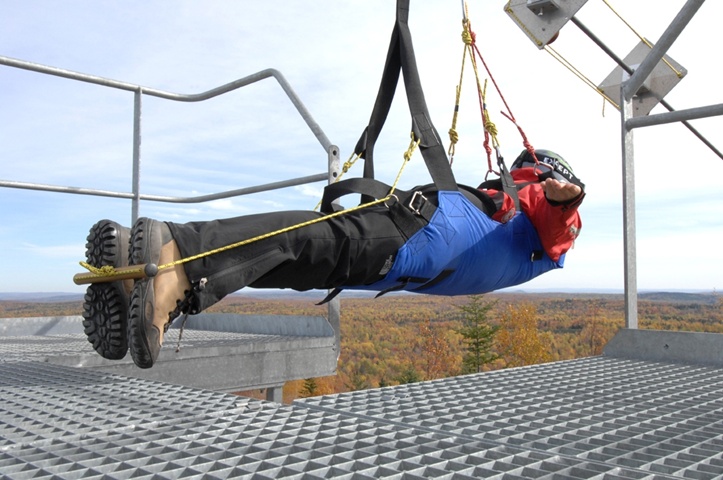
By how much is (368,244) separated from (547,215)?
718 mm

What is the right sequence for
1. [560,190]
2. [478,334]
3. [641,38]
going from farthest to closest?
[478,334]
[641,38]
[560,190]

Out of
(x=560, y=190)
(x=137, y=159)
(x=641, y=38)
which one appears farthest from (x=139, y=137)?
(x=641, y=38)

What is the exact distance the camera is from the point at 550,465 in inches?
52.2

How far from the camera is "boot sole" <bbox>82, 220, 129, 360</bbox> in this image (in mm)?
1775

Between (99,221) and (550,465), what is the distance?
1263mm

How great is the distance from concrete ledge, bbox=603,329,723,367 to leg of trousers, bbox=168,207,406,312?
1.54 m

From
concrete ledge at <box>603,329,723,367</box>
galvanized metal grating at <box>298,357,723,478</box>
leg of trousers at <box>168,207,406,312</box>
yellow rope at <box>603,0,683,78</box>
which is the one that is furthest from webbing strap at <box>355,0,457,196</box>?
yellow rope at <box>603,0,683,78</box>

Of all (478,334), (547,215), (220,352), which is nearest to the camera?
(547,215)

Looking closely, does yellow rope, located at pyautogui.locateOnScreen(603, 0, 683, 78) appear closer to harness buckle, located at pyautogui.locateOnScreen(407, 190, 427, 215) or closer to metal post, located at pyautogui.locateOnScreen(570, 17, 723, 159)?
metal post, located at pyautogui.locateOnScreen(570, 17, 723, 159)

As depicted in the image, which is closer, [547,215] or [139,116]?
[547,215]

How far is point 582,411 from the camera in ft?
6.13

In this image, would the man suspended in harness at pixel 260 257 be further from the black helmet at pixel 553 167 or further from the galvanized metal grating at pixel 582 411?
the galvanized metal grating at pixel 582 411

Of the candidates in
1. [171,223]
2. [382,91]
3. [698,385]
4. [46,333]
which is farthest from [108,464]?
[46,333]

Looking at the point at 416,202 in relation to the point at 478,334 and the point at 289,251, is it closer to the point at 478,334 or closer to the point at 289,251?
the point at 289,251
